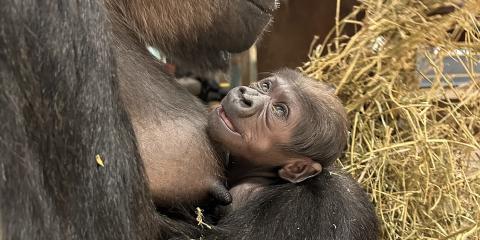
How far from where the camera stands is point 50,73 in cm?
157

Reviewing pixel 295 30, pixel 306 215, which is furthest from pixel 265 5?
pixel 295 30

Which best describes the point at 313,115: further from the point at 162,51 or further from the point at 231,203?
the point at 162,51

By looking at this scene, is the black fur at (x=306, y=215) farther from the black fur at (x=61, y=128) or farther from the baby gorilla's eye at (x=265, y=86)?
the black fur at (x=61, y=128)

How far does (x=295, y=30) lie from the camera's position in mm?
3270

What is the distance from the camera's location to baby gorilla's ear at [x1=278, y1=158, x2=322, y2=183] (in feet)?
7.25

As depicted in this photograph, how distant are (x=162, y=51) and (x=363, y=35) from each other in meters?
0.84

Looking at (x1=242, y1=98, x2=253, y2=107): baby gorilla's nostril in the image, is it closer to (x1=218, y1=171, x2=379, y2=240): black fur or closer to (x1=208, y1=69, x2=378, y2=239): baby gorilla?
(x1=208, y1=69, x2=378, y2=239): baby gorilla

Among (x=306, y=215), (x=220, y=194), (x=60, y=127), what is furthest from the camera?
(x=220, y=194)

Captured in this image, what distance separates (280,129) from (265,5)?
Answer: 1.33 feet

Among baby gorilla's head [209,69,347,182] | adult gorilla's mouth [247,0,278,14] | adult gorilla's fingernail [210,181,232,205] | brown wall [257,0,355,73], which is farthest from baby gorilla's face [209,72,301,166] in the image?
brown wall [257,0,355,73]

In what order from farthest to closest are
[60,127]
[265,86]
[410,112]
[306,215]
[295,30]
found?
[295,30] < [410,112] < [265,86] < [306,215] < [60,127]

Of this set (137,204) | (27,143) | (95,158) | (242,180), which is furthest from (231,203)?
(27,143)

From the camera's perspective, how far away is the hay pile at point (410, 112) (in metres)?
2.47

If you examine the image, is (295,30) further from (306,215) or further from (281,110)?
(306,215)
